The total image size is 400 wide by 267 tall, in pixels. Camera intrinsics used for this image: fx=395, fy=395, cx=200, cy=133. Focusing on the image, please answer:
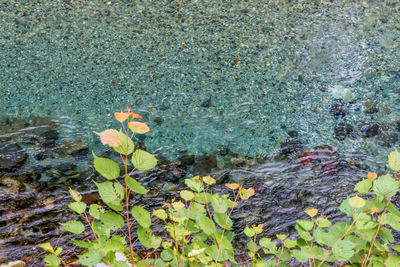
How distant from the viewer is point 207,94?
238 centimetres

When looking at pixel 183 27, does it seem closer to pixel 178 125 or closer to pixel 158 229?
pixel 178 125

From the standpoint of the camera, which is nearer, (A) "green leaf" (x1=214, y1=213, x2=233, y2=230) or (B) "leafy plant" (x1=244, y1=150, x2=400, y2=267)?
(B) "leafy plant" (x1=244, y1=150, x2=400, y2=267)

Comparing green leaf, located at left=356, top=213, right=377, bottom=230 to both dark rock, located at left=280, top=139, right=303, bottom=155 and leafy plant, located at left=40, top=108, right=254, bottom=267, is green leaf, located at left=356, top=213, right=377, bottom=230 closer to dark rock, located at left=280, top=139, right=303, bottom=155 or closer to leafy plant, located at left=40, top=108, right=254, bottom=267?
leafy plant, located at left=40, top=108, right=254, bottom=267

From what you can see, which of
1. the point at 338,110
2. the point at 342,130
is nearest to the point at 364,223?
the point at 342,130

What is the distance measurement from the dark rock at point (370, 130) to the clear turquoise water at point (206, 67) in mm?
33

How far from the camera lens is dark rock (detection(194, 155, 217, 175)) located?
6.67 feet

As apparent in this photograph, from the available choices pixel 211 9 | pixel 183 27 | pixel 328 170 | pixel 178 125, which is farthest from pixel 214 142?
pixel 211 9

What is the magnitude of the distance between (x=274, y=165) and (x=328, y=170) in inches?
10.8

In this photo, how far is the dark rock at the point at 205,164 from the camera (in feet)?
6.67

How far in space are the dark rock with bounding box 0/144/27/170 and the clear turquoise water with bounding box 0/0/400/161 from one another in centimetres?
25

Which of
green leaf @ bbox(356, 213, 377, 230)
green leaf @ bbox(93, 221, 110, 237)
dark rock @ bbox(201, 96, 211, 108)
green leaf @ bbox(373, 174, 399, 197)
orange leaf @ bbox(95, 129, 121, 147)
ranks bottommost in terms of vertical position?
dark rock @ bbox(201, 96, 211, 108)

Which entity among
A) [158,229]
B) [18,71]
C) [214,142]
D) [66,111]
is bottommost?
[158,229]

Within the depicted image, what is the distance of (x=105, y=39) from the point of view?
2713 millimetres

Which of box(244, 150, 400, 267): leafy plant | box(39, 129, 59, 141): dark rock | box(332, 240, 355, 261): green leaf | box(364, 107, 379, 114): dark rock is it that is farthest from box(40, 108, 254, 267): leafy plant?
box(364, 107, 379, 114): dark rock
